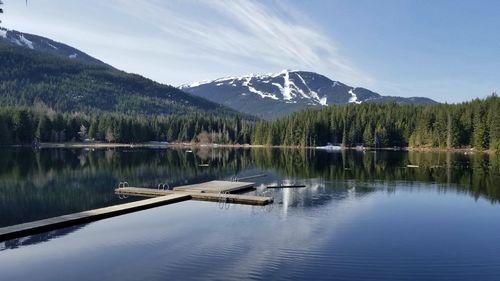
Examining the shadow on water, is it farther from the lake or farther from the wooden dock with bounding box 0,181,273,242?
the wooden dock with bounding box 0,181,273,242

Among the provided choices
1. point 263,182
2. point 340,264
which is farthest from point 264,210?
point 263,182

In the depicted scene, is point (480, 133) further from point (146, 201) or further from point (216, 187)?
point (146, 201)

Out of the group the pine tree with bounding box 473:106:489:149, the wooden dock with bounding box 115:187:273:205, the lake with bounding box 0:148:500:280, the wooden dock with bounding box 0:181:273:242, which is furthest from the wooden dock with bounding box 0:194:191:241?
the pine tree with bounding box 473:106:489:149

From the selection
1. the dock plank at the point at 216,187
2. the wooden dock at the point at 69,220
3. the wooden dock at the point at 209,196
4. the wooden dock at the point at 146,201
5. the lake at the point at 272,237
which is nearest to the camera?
the lake at the point at 272,237

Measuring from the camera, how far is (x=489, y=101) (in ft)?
586

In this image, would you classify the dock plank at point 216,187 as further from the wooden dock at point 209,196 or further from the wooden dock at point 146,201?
the wooden dock at point 209,196

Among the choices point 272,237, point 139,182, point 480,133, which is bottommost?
point 272,237

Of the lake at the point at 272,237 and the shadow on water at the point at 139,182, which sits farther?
the shadow on water at the point at 139,182

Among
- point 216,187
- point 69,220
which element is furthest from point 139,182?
point 69,220

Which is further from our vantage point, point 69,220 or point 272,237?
point 69,220

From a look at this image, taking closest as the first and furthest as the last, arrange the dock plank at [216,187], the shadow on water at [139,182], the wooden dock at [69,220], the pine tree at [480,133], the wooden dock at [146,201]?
the wooden dock at [69,220] < the wooden dock at [146,201] < the shadow on water at [139,182] < the dock plank at [216,187] < the pine tree at [480,133]

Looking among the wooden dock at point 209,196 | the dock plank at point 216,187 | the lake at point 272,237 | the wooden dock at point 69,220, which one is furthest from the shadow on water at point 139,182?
the dock plank at point 216,187

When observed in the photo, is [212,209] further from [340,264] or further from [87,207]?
[340,264]

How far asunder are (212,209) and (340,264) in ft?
71.0
